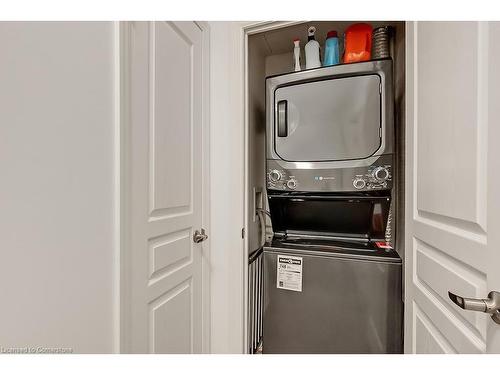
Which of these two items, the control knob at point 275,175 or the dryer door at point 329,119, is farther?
the control knob at point 275,175

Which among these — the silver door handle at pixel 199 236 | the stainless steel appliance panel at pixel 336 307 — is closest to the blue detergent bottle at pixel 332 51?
the stainless steel appliance panel at pixel 336 307

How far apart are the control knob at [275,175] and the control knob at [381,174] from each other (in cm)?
51

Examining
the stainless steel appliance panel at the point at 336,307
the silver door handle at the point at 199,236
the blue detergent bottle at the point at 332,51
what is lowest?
the stainless steel appliance panel at the point at 336,307

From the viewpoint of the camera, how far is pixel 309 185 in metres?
1.37

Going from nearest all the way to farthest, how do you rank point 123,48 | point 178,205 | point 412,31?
point 123,48, point 412,31, point 178,205

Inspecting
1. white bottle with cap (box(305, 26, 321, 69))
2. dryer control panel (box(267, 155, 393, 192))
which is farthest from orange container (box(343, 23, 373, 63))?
dryer control panel (box(267, 155, 393, 192))

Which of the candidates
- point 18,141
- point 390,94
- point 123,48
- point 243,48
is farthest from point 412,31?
point 18,141

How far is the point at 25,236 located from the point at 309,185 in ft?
3.94

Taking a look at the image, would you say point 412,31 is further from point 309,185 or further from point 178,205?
point 178,205

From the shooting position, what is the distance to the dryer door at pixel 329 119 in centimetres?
126

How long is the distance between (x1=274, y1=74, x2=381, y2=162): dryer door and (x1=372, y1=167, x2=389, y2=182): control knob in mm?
96

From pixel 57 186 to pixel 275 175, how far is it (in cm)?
106

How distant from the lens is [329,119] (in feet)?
4.39

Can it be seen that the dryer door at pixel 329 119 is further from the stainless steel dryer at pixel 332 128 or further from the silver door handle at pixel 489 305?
the silver door handle at pixel 489 305
